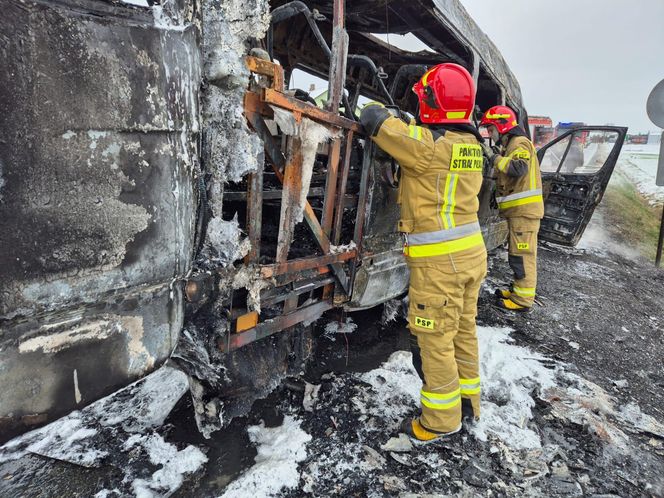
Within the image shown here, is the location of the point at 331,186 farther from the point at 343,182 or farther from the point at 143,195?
the point at 143,195

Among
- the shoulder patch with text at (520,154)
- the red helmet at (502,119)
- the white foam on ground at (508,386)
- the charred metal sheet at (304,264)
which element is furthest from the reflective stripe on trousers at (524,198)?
the charred metal sheet at (304,264)

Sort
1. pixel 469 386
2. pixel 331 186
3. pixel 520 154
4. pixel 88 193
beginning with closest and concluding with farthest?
pixel 88 193, pixel 331 186, pixel 469 386, pixel 520 154

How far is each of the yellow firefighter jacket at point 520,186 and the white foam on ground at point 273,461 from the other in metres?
3.17

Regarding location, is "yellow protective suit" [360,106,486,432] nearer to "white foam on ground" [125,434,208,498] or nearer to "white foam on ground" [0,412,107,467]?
"white foam on ground" [125,434,208,498]

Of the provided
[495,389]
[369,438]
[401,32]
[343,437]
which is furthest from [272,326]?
[401,32]

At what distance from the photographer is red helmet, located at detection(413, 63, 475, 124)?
228 cm

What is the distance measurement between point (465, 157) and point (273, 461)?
6.37 ft

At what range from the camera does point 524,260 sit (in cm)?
449

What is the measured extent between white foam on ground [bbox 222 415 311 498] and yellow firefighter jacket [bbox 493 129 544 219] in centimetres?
317

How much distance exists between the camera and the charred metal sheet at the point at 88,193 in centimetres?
97

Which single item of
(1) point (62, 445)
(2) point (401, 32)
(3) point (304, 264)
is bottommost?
(1) point (62, 445)

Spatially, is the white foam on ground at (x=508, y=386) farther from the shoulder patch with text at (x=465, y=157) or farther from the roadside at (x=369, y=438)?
the shoulder patch with text at (x=465, y=157)

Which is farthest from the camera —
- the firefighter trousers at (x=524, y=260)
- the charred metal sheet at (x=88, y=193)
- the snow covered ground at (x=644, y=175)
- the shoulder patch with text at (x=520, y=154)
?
the snow covered ground at (x=644, y=175)

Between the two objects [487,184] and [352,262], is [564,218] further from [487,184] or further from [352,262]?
[352,262]
